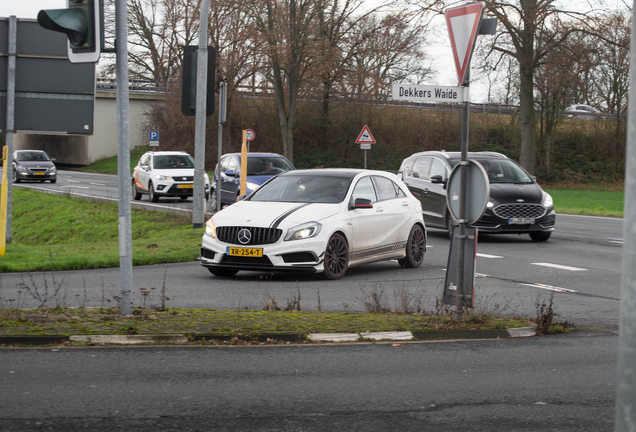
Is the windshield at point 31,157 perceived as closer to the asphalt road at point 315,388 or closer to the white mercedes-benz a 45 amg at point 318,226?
the white mercedes-benz a 45 amg at point 318,226

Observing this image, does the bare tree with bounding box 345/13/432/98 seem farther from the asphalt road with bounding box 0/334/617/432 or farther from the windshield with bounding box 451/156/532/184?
the asphalt road with bounding box 0/334/617/432

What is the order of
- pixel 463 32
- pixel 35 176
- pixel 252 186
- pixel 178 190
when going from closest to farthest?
pixel 463 32 → pixel 252 186 → pixel 178 190 → pixel 35 176

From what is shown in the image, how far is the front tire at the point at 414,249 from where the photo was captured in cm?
1286

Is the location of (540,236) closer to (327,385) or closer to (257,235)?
(257,235)

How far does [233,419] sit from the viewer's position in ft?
15.3

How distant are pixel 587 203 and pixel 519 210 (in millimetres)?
18295

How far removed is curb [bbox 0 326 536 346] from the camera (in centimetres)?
664

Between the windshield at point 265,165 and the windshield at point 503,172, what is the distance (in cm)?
608

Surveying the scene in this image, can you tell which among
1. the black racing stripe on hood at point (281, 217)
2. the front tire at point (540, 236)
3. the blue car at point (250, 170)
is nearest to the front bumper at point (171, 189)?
the blue car at point (250, 170)

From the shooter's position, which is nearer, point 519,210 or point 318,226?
point 318,226

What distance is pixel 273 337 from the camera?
7000 millimetres

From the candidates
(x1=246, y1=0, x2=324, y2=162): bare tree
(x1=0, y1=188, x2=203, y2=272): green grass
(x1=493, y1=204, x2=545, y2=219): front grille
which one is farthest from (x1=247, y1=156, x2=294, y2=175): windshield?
(x1=246, y1=0, x2=324, y2=162): bare tree

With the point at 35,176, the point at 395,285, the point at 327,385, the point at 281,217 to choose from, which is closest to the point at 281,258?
the point at 281,217

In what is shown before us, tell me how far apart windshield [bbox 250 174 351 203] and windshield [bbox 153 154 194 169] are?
16201 millimetres
